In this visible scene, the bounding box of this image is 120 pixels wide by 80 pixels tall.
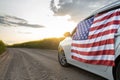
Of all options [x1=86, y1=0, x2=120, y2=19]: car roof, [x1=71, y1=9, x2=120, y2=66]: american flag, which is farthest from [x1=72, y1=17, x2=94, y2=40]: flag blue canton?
[x1=86, y1=0, x2=120, y2=19]: car roof

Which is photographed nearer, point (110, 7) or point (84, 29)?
point (110, 7)

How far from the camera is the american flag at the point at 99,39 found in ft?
15.0

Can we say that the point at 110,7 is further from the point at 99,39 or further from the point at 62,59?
the point at 62,59

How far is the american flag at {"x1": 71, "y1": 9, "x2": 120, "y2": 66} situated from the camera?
4.57 metres

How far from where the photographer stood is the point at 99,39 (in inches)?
196

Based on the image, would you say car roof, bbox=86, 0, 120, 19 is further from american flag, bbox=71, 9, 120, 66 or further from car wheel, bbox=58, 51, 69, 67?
car wheel, bbox=58, 51, 69, 67

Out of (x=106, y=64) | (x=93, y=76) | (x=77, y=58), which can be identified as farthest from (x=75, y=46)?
(x=106, y=64)

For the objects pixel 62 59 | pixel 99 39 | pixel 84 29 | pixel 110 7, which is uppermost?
pixel 110 7

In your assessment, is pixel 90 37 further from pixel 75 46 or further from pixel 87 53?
pixel 75 46

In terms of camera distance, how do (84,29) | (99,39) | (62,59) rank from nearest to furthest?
(99,39)
(84,29)
(62,59)

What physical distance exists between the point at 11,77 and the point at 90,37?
113 inches

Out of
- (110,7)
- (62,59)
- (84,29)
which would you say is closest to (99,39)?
(110,7)

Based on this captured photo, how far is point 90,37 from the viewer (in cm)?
544

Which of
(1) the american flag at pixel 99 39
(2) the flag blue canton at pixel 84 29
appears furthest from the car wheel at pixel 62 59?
(1) the american flag at pixel 99 39
